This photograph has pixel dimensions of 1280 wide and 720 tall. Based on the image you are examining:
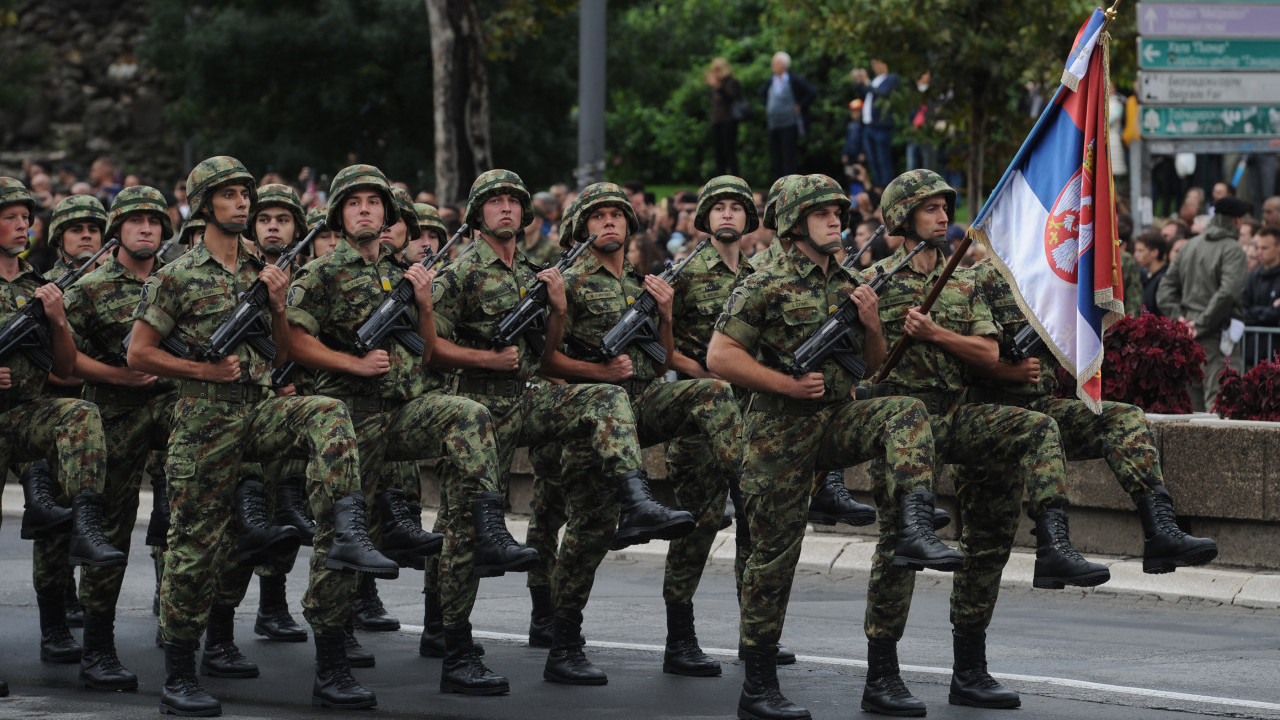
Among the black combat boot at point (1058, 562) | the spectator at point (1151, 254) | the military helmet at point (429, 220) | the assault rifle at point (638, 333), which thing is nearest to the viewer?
the black combat boot at point (1058, 562)

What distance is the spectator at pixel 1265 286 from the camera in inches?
594

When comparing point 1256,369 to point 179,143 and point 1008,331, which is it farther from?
point 179,143

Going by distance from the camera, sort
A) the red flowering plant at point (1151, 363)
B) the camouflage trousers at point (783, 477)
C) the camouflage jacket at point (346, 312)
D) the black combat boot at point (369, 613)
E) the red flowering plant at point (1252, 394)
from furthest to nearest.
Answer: the red flowering plant at point (1151, 363) → the red flowering plant at point (1252, 394) → the black combat boot at point (369, 613) → the camouflage jacket at point (346, 312) → the camouflage trousers at point (783, 477)

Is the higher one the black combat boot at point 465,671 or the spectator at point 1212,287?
the spectator at point 1212,287

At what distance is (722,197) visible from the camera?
34.9 ft

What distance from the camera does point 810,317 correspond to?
859 cm

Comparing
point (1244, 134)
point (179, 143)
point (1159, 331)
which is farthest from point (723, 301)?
point (179, 143)

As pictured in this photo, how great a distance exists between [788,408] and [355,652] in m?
2.83

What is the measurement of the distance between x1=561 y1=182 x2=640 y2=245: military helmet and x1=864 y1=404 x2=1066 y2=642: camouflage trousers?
209 cm

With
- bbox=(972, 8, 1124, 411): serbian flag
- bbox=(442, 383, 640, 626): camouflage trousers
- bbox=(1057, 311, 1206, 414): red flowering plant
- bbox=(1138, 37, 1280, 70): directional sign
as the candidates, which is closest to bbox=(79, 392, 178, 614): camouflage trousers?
bbox=(442, 383, 640, 626): camouflage trousers

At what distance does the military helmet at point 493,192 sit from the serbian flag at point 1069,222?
2269 mm

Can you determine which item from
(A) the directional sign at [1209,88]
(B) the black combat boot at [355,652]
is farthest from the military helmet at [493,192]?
(A) the directional sign at [1209,88]

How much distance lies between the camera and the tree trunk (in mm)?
21672

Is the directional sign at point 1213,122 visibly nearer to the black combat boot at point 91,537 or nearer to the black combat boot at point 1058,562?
the black combat boot at point 1058,562
